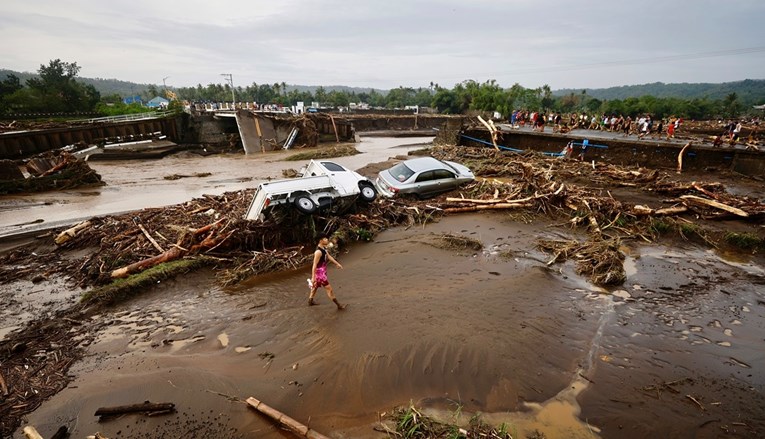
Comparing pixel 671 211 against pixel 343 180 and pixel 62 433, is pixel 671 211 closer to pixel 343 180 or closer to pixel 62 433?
pixel 343 180

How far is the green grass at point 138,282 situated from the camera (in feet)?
21.4

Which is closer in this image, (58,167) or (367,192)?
(367,192)

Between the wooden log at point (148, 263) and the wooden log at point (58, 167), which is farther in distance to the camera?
the wooden log at point (58, 167)

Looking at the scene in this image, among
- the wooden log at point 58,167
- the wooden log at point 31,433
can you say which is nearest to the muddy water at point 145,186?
the wooden log at point 58,167

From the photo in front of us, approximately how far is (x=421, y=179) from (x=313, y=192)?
4746mm

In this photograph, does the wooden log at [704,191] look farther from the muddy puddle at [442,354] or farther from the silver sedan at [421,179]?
the silver sedan at [421,179]

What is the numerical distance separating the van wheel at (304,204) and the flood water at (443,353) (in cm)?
144

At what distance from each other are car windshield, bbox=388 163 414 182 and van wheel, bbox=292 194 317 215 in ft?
15.0

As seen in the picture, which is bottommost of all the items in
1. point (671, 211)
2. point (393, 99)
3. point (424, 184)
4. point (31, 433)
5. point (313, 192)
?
point (31, 433)

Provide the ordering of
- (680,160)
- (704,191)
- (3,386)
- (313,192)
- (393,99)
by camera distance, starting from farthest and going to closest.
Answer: (393,99)
(680,160)
(704,191)
(313,192)
(3,386)

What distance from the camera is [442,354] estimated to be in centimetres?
498

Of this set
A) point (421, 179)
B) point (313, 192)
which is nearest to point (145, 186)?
point (313, 192)

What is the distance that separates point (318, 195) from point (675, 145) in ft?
61.0

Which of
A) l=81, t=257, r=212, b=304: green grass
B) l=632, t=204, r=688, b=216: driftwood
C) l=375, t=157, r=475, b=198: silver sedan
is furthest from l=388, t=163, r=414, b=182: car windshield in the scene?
l=632, t=204, r=688, b=216: driftwood
